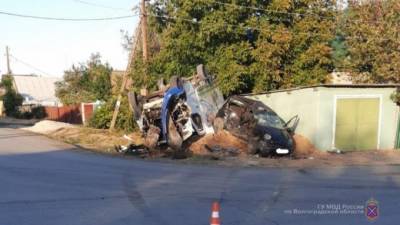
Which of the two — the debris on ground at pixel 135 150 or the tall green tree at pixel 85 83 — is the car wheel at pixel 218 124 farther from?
the tall green tree at pixel 85 83

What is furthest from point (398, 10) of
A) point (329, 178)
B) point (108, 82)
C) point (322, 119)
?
point (108, 82)

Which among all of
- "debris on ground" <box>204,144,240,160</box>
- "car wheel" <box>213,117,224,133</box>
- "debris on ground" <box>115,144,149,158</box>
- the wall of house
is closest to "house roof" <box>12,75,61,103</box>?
"debris on ground" <box>115,144,149,158</box>

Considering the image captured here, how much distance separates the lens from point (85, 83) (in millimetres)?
49438

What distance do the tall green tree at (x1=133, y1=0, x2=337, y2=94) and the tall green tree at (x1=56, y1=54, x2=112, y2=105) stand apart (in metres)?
20.8

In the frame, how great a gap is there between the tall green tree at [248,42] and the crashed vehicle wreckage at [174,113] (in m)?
4.37

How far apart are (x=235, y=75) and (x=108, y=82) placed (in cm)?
2473

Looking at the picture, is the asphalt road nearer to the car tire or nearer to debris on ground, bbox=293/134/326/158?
debris on ground, bbox=293/134/326/158

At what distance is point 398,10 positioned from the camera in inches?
957

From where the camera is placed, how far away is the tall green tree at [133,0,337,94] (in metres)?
24.2

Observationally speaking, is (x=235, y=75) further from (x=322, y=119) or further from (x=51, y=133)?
(x=51, y=133)

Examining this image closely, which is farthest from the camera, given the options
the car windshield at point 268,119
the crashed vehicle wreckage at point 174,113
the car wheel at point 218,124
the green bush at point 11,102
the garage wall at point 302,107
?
the green bush at point 11,102

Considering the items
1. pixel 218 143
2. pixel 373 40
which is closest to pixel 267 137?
pixel 218 143

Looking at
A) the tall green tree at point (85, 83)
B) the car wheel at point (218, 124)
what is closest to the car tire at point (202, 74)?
the car wheel at point (218, 124)

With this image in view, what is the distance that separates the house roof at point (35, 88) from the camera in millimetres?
65188
